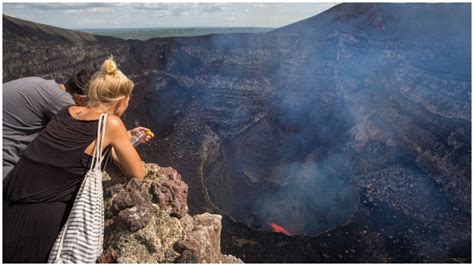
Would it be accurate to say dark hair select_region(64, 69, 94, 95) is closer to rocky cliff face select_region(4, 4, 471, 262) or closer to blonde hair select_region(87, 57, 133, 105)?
blonde hair select_region(87, 57, 133, 105)

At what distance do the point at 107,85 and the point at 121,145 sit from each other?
486 mm

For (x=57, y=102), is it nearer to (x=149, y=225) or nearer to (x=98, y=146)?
(x=98, y=146)

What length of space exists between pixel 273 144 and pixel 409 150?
7700 mm

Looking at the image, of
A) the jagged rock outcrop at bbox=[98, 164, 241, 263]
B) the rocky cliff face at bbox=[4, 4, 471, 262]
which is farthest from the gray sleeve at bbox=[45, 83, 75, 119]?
the rocky cliff face at bbox=[4, 4, 471, 262]

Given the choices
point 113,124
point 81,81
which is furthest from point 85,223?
point 81,81

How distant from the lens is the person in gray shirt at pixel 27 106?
3.38 m

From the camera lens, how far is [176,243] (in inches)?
151

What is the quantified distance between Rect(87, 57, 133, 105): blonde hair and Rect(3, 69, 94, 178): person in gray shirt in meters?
0.54

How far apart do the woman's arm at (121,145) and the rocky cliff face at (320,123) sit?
30.8 feet

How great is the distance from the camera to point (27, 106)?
342 cm

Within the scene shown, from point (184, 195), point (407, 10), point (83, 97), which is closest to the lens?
point (83, 97)

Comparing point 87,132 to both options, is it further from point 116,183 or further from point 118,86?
point 116,183

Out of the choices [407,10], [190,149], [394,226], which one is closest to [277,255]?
[394,226]

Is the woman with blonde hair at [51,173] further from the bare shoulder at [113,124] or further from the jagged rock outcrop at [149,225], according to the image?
the jagged rock outcrop at [149,225]
